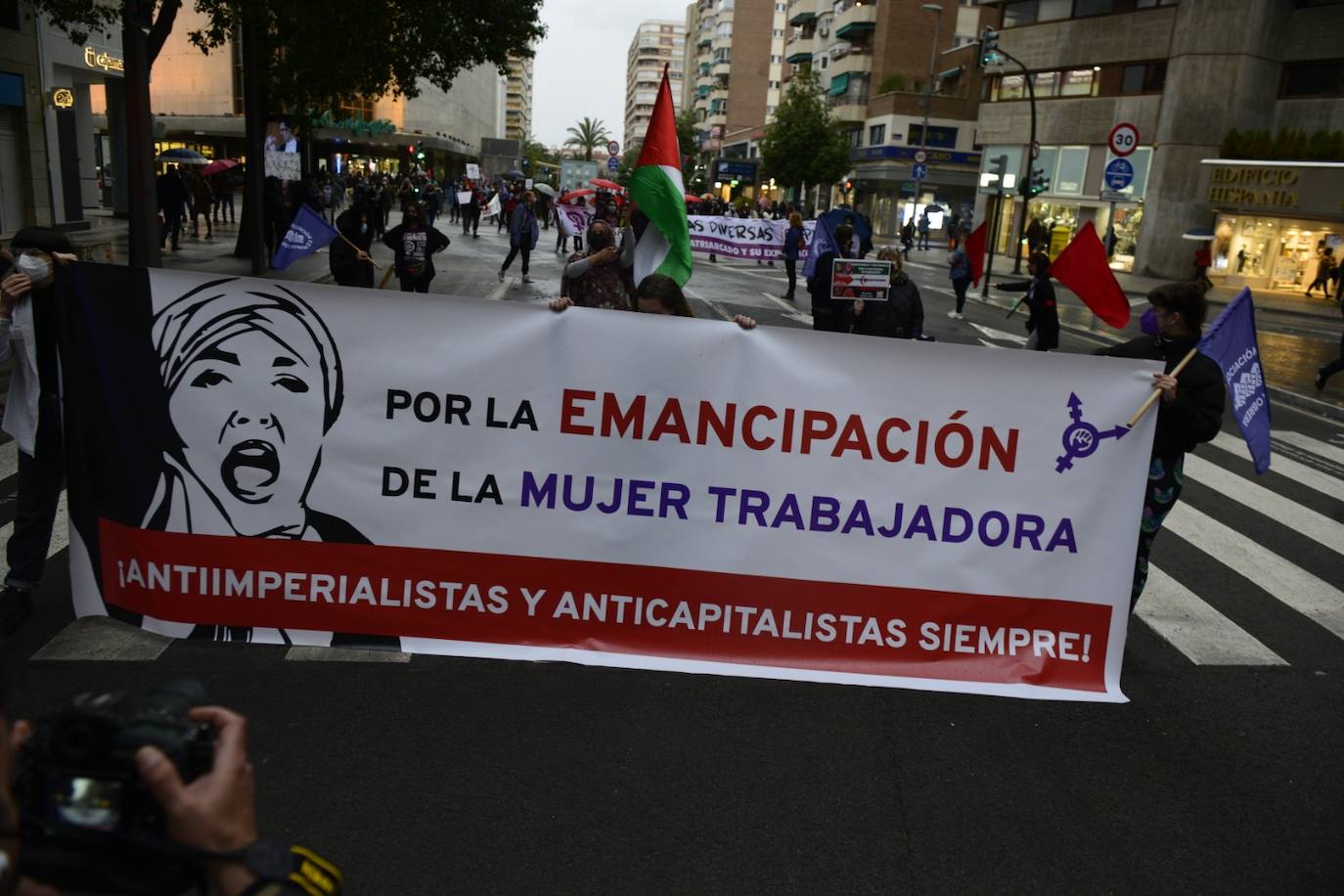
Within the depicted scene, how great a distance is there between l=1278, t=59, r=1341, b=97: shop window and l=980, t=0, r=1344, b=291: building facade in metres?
0.04

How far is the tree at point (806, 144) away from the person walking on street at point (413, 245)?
52844 millimetres

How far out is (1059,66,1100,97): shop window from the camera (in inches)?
1651

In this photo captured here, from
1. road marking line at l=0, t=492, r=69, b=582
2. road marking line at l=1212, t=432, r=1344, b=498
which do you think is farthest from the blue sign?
road marking line at l=0, t=492, r=69, b=582

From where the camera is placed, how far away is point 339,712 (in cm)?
450

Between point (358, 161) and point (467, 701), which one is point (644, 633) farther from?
point (358, 161)

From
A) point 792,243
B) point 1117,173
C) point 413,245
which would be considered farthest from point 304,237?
point 1117,173

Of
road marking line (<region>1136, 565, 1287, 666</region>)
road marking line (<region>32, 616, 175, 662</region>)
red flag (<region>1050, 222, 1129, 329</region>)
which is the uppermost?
red flag (<region>1050, 222, 1129, 329</region>)

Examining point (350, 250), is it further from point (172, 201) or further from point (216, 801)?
point (172, 201)

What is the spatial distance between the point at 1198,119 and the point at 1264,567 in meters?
34.2

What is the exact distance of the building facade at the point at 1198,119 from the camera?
1334 inches

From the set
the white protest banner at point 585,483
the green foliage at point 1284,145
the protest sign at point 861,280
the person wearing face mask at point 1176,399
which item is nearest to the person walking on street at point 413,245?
the protest sign at point 861,280

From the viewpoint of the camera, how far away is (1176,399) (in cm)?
492

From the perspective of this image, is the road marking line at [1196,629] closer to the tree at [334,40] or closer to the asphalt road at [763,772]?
the asphalt road at [763,772]

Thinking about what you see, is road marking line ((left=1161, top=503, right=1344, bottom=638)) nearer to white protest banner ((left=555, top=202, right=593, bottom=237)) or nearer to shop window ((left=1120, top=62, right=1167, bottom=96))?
white protest banner ((left=555, top=202, right=593, bottom=237))
